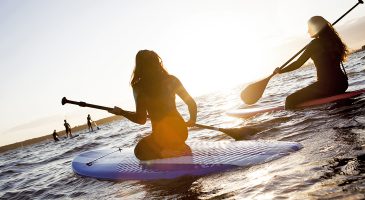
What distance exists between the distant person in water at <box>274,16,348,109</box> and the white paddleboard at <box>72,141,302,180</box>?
3037 millimetres

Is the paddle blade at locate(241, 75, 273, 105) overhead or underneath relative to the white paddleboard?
overhead

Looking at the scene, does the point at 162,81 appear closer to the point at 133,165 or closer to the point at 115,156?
the point at 133,165

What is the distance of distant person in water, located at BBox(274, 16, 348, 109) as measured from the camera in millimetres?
7074

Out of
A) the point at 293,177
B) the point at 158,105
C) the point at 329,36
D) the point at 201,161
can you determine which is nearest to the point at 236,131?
the point at 201,161

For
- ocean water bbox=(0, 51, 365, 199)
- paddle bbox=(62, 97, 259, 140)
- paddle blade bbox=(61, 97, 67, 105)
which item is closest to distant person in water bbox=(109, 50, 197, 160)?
ocean water bbox=(0, 51, 365, 199)

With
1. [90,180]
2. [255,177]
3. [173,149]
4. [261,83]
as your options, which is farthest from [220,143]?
[261,83]

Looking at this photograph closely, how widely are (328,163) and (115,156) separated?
4.49 metres

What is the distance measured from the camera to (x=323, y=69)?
7.27 meters

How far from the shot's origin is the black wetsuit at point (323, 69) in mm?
7125

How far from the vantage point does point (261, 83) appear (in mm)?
8547

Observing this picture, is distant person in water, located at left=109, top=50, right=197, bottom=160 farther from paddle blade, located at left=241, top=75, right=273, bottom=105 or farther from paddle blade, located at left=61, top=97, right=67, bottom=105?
paddle blade, located at left=241, top=75, right=273, bottom=105

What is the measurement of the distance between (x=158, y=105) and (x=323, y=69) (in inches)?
165

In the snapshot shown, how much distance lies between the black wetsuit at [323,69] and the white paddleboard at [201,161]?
119 inches

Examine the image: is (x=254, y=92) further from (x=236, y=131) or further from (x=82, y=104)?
(x=82, y=104)
